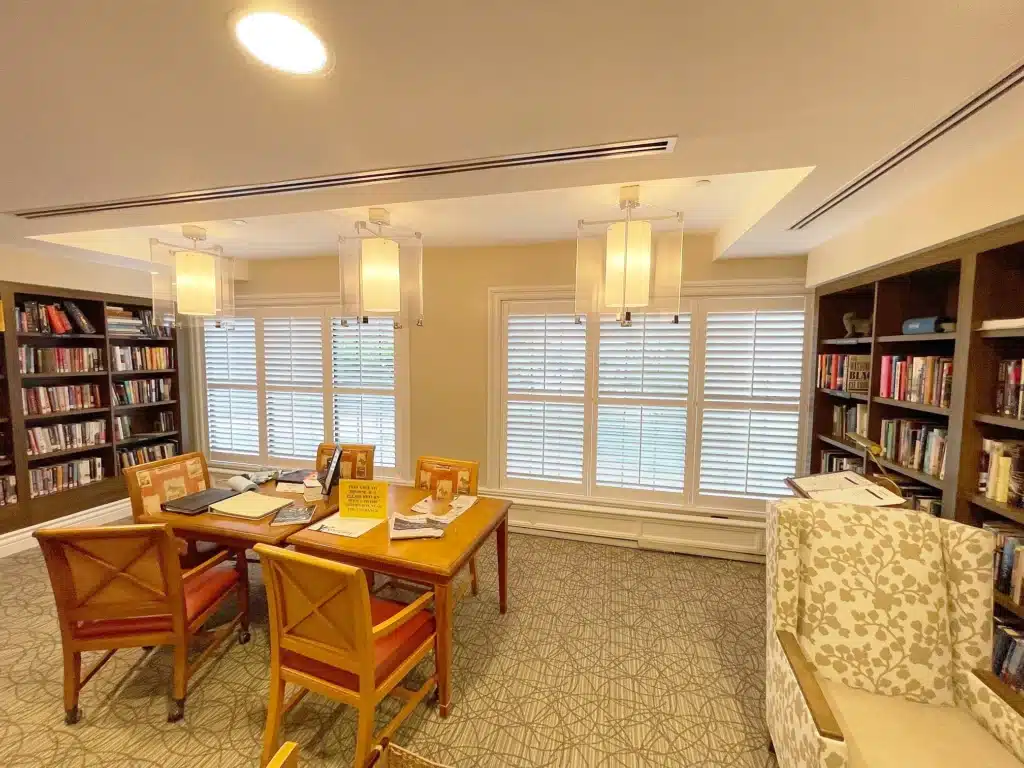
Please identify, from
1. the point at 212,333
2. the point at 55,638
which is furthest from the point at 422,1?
the point at 212,333

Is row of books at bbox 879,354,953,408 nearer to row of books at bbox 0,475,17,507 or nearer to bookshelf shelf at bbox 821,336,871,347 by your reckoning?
bookshelf shelf at bbox 821,336,871,347

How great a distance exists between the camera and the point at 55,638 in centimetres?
233

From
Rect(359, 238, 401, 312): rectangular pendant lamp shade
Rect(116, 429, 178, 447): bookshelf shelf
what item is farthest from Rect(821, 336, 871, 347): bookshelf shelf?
Rect(116, 429, 178, 447): bookshelf shelf

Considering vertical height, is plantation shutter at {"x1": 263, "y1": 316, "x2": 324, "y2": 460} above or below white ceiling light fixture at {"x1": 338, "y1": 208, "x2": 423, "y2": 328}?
below

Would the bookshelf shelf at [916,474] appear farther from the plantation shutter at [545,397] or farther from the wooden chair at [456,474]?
the wooden chair at [456,474]

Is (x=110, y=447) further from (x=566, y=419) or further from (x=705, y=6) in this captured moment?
(x=705, y=6)

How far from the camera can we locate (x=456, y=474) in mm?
2775

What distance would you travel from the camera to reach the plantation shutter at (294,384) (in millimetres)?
4191

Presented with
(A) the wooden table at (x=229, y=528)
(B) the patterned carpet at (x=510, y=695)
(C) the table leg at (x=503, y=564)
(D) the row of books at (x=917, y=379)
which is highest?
(D) the row of books at (x=917, y=379)

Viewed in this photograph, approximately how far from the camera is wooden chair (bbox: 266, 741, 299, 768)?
29.6 inches

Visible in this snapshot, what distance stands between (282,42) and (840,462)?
3.69m

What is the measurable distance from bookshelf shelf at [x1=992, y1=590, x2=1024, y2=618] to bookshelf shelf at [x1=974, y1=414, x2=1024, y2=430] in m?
0.67

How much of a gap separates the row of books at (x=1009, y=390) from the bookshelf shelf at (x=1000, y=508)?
0.36 metres

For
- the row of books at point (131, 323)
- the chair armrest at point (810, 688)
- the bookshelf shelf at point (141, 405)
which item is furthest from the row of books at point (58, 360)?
the chair armrest at point (810, 688)
